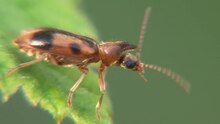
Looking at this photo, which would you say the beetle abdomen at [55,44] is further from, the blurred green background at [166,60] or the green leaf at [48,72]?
the blurred green background at [166,60]

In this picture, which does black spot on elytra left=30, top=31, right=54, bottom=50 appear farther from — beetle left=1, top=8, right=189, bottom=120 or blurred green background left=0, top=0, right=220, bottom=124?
blurred green background left=0, top=0, right=220, bottom=124

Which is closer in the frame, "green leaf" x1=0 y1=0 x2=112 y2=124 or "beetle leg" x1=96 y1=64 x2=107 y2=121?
"green leaf" x1=0 y1=0 x2=112 y2=124

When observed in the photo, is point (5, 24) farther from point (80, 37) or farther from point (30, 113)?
point (30, 113)

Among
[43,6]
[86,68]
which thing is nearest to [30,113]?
[43,6]

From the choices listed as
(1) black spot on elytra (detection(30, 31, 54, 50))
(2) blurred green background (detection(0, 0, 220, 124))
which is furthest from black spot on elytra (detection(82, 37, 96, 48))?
(2) blurred green background (detection(0, 0, 220, 124))

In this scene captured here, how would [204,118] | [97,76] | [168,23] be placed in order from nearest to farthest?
1. [97,76]
2. [204,118]
3. [168,23]
